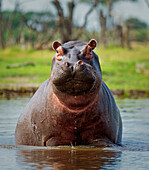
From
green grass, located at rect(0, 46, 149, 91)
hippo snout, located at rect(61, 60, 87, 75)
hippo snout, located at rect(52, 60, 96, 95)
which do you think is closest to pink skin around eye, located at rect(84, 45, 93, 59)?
hippo snout, located at rect(52, 60, 96, 95)

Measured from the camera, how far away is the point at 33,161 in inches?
154

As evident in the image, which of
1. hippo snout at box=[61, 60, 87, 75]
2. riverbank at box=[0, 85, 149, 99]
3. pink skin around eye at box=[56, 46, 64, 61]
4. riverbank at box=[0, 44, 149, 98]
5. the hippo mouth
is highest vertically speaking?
pink skin around eye at box=[56, 46, 64, 61]

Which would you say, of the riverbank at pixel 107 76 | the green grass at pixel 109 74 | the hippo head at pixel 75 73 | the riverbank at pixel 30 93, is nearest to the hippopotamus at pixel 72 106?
the hippo head at pixel 75 73

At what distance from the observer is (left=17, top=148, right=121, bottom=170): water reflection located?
3.71 meters

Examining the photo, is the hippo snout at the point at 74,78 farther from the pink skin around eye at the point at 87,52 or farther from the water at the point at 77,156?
the water at the point at 77,156

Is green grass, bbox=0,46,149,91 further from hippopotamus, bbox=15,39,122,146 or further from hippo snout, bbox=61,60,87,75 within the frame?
hippo snout, bbox=61,60,87,75

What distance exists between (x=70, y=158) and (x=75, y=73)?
0.80m

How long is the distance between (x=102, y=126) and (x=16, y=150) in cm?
93

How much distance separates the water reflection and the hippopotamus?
0.21m

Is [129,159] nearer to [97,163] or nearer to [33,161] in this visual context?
[97,163]

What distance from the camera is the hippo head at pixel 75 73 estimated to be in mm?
3936

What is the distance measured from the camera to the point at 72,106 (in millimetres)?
4293

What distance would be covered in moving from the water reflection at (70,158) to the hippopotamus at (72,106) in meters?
0.21

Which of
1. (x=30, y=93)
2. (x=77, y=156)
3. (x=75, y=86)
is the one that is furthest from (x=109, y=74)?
(x=75, y=86)
